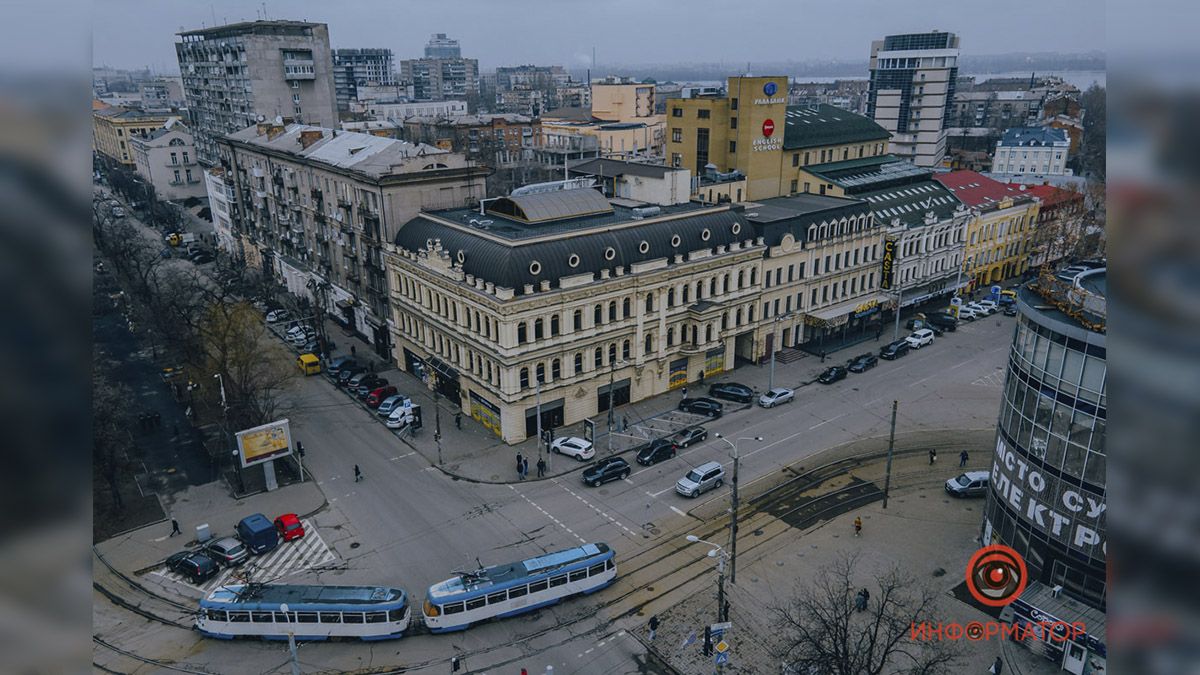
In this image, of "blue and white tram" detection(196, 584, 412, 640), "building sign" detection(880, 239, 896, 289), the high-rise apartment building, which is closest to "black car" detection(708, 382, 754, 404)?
"building sign" detection(880, 239, 896, 289)

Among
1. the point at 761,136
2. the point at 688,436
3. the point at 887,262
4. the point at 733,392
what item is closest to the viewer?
the point at 688,436

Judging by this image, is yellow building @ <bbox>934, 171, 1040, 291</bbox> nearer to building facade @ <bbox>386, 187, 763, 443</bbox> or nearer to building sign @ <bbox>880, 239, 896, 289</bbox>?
building sign @ <bbox>880, 239, 896, 289</bbox>

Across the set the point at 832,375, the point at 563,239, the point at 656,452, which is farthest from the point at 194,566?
the point at 832,375

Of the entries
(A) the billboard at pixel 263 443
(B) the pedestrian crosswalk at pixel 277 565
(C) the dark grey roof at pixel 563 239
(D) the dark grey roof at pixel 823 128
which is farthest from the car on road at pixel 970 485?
(D) the dark grey roof at pixel 823 128

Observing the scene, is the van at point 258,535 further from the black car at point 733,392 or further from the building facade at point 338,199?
the black car at point 733,392

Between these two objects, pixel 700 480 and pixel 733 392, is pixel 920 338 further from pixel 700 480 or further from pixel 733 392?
pixel 700 480

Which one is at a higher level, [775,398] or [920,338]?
[920,338]
